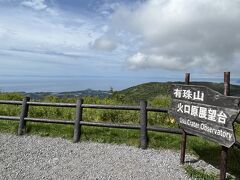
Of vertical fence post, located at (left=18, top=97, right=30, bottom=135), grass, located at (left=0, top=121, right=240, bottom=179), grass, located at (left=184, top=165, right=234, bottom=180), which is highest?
vertical fence post, located at (left=18, top=97, right=30, bottom=135)

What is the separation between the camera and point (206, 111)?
744 cm

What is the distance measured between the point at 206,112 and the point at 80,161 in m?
3.57

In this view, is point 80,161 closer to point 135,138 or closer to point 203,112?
point 135,138

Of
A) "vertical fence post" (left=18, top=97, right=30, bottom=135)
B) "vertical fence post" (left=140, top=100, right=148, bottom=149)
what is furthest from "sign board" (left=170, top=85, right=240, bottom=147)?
"vertical fence post" (left=18, top=97, right=30, bottom=135)

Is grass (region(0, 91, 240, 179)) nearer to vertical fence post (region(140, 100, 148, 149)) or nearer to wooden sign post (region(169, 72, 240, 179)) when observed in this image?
vertical fence post (region(140, 100, 148, 149))

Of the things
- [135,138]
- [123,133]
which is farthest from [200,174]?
[123,133]

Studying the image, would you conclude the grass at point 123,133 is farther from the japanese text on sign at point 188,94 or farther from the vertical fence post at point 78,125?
the japanese text on sign at point 188,94

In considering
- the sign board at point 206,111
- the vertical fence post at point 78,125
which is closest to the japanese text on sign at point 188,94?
the sign board at point 206,111

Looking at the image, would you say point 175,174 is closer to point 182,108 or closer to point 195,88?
point 182,108

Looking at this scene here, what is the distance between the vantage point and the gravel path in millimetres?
8172

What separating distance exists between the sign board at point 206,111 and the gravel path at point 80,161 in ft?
4.49

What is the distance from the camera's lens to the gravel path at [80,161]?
8.17m

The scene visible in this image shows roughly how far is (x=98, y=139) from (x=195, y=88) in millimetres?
4229

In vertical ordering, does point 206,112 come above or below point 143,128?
above
